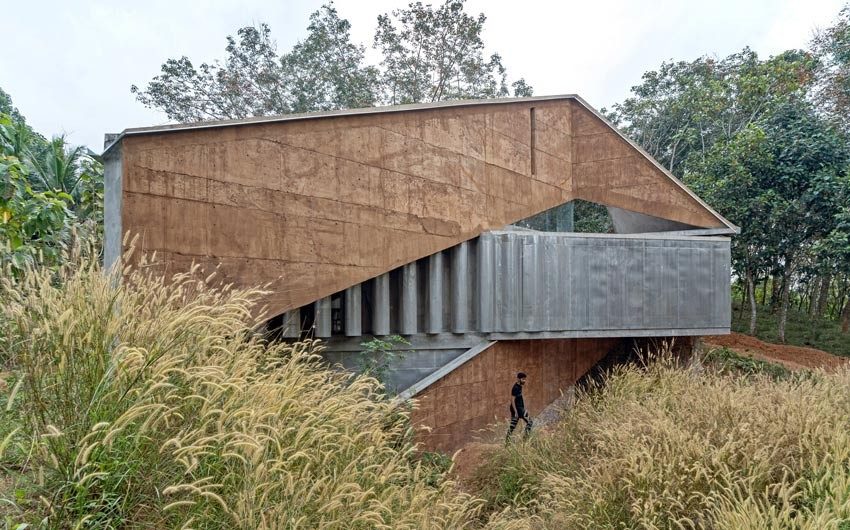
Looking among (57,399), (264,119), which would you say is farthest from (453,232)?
(57,399)

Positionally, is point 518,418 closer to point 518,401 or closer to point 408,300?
point 518,401

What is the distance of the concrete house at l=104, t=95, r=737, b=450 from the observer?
4.63 meters

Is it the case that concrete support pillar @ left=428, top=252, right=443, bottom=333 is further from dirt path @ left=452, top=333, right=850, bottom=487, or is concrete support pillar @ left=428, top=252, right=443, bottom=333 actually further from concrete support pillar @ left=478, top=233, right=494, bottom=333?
dirt path @ left=452, top=333, right=850, bottom=487

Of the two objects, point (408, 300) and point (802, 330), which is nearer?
point (408, 300)

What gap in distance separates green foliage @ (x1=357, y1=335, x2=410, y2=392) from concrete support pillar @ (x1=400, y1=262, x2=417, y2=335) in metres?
0.27

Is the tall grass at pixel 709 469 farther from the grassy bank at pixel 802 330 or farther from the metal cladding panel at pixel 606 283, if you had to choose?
the grassy bank at pixel 802 330

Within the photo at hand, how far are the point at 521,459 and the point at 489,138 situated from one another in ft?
16.4

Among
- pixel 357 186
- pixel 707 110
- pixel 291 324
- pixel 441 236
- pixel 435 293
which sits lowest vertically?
pixel 291 324

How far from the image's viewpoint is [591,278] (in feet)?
26.9

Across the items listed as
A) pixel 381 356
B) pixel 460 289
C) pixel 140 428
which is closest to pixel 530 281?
pixel 460 289

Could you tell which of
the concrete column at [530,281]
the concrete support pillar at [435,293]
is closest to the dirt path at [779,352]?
the concrete column at [530,281]

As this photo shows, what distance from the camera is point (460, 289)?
7434 mm

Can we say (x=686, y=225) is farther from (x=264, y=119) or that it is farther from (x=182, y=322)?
(x=182, y=322)

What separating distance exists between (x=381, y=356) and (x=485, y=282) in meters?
2.17
